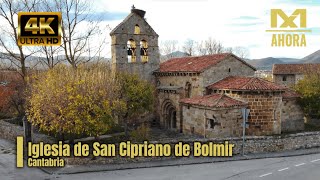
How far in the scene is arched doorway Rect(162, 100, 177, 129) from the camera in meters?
30.9

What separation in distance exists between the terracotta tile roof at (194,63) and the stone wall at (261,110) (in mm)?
4254

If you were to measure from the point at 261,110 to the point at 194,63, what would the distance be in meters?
8.17

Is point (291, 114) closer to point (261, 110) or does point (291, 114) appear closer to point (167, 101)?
point (261, 110)

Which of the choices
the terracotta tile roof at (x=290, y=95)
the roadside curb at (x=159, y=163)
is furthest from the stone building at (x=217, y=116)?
the terracotta tile roof at (x=290, y=95)

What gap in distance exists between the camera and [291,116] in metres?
28.8

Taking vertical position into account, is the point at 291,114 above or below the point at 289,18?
below

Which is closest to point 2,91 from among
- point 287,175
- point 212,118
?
point 212,118

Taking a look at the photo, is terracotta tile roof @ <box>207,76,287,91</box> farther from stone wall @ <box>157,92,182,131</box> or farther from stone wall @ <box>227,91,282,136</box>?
stone wall @ <box>157,92,182,131</box>

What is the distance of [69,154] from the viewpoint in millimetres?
19000

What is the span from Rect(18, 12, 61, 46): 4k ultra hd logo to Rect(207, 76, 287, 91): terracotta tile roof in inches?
521

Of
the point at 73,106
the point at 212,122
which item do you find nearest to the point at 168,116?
the point at 212,122

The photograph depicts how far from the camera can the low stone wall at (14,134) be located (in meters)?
23.0

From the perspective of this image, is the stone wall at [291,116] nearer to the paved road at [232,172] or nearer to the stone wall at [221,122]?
the stone wall at [221,122]

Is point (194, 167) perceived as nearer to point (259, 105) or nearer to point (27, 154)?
point (259, 105)
